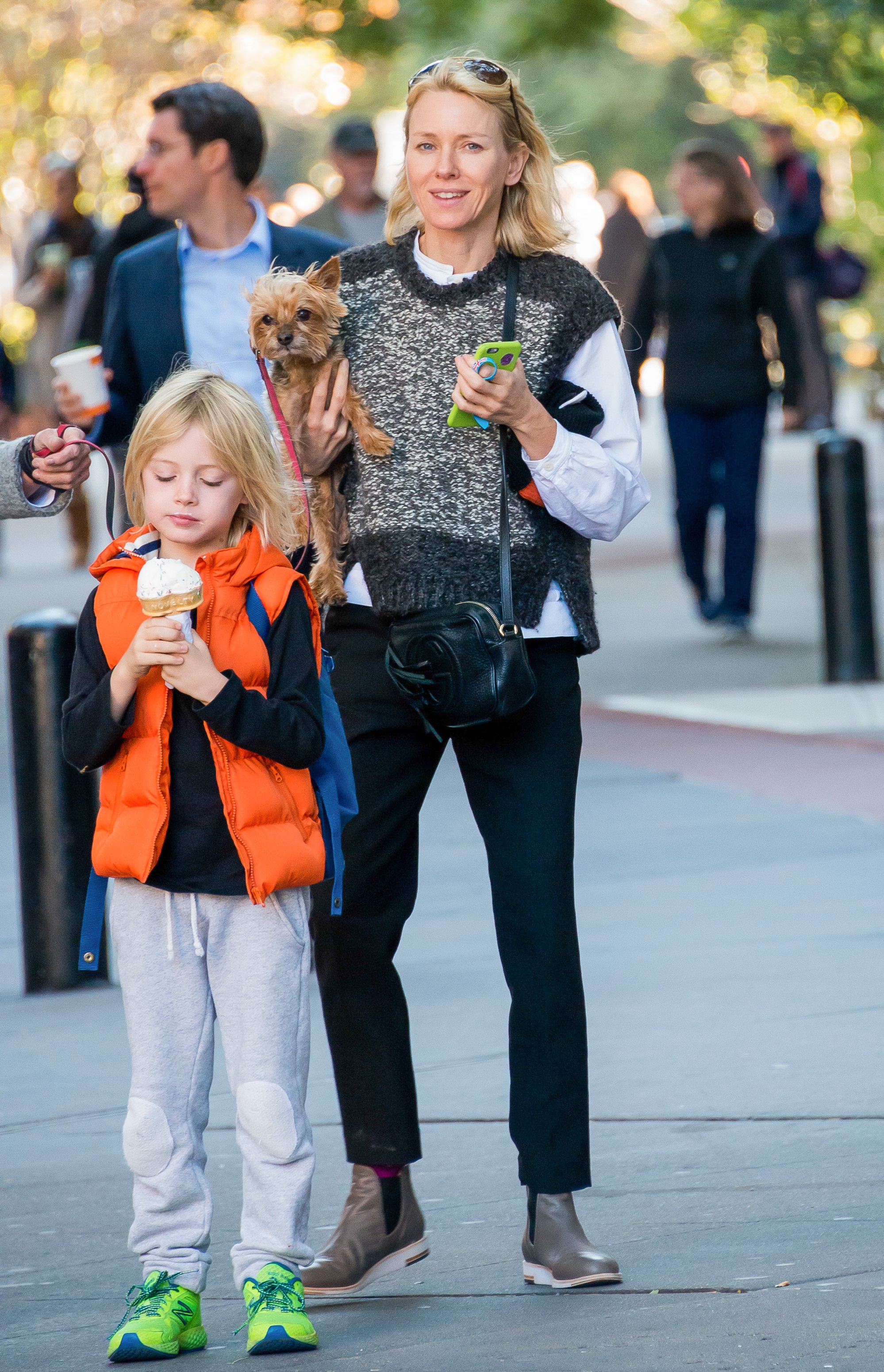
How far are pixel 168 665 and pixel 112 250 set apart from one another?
5.55 metres

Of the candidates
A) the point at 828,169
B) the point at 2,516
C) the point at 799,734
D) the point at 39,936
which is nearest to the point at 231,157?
the point at 2,516

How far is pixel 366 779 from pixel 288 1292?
87cm

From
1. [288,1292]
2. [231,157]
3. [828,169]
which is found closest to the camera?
[288,1292]

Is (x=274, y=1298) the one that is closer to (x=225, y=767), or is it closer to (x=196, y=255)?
(x=225, y=767)

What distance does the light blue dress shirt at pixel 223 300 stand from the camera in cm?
527

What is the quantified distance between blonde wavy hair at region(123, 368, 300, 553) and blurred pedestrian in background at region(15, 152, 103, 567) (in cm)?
877

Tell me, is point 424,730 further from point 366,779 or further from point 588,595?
point 588,595

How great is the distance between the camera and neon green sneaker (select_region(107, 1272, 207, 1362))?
10.6ft

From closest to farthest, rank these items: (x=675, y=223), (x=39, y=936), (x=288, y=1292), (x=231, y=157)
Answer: (x=288, y=1292) < (x=231, y=157) < (x=39, y=936) < (x=675, y=223)

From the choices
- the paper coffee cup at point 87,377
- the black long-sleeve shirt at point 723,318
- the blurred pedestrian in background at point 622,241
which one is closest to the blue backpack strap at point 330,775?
the paper coffee cup at point 87,377

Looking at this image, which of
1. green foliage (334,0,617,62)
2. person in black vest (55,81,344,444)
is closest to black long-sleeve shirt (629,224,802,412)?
person in black vest (55,81,344,444)

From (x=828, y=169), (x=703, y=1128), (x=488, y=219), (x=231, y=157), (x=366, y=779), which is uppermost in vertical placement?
(x=828, y=169)

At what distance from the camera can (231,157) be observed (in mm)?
5449

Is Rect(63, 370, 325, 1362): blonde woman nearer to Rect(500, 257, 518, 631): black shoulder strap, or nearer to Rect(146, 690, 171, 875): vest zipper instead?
Result: Rect(146, 690, 171, 875): vest zipper
